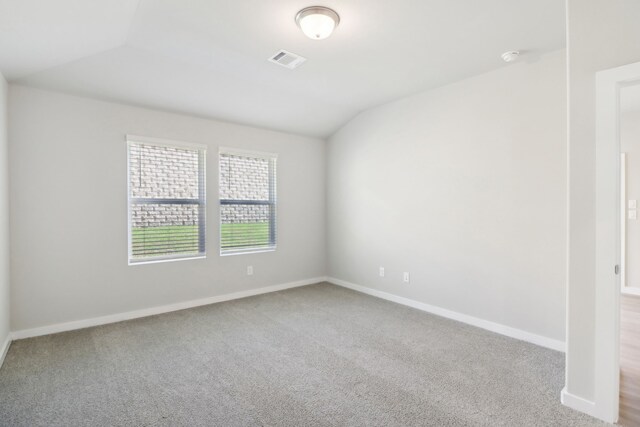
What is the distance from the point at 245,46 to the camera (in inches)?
112

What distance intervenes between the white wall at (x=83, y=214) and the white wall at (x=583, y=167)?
12.0ft

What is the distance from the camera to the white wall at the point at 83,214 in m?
3.08

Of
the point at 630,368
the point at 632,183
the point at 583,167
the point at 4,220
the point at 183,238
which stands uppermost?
the point at 632,183

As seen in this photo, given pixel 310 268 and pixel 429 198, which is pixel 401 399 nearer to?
pixel 429 198

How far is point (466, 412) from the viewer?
6.56ft

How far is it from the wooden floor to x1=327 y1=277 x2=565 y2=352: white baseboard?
442 mm

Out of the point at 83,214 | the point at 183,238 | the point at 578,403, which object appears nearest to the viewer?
the point at 578,403

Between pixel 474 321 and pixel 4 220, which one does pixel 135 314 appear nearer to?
pixel 4 220

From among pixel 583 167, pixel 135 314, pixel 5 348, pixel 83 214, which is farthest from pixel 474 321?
pixel 5 348

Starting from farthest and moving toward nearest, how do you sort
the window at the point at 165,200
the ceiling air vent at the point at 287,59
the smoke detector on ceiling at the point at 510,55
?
the window at the point at 165,200 → the ceiling air vent at the point at 287,59 → the smoke detector on ceiling at the point at 510,55

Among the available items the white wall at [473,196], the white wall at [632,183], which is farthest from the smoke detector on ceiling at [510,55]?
the white wall at [632,183]

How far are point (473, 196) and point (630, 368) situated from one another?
1.85 metres

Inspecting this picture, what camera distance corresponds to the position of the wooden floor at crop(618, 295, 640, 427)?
77.4 inches

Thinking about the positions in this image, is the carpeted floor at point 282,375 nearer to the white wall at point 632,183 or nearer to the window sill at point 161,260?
the window sill at point 161,260
